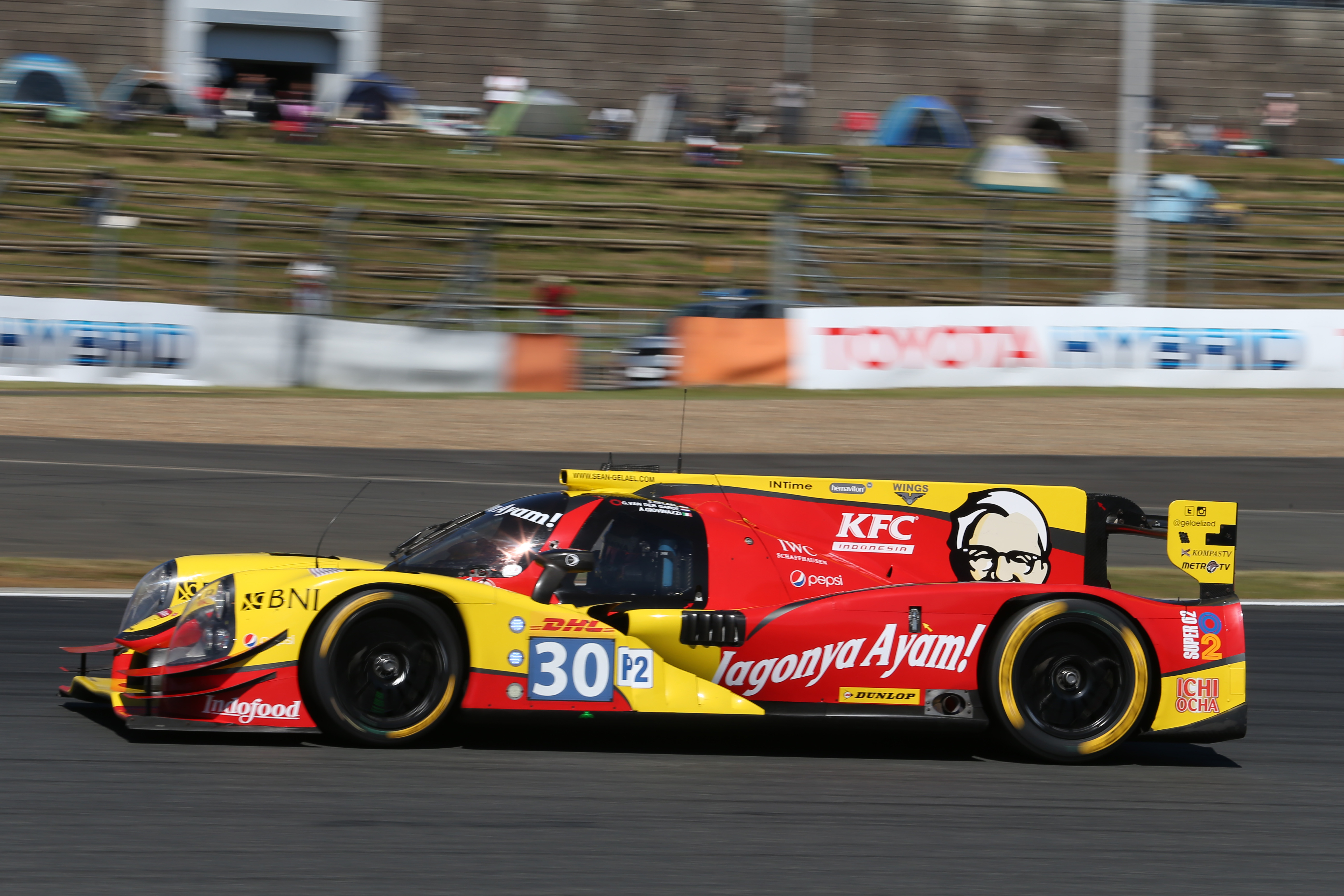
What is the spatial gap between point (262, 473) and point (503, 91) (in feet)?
58.1

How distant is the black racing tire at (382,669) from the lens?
5215 millimetres

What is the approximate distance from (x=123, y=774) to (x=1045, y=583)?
3734mm

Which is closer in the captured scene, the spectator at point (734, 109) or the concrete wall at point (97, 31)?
the spectator at point (734, 109)

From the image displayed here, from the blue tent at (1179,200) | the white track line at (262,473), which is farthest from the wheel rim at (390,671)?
the blue tent at (1179,200)

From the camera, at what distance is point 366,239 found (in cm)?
2155

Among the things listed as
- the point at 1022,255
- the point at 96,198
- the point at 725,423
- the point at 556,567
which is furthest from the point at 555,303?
the point at 556,567

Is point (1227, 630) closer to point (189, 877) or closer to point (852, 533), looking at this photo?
point (852, 533)

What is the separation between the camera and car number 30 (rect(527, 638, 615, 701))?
538 cm

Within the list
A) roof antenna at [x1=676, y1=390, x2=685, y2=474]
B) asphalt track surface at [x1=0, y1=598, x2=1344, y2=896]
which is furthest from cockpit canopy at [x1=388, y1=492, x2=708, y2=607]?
asphalt track surface at [x1=0, y1=598, x2=1344, y2=896]

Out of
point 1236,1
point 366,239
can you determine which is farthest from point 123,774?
point 1236,1

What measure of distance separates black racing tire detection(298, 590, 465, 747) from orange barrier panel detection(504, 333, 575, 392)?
13807 millimetres

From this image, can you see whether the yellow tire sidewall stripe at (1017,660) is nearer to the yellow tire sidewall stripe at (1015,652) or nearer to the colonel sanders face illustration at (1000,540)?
the yellow tire sidewall stripe at (1015,652)

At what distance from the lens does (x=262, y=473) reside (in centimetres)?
1331

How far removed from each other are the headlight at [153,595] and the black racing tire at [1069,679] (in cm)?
306
